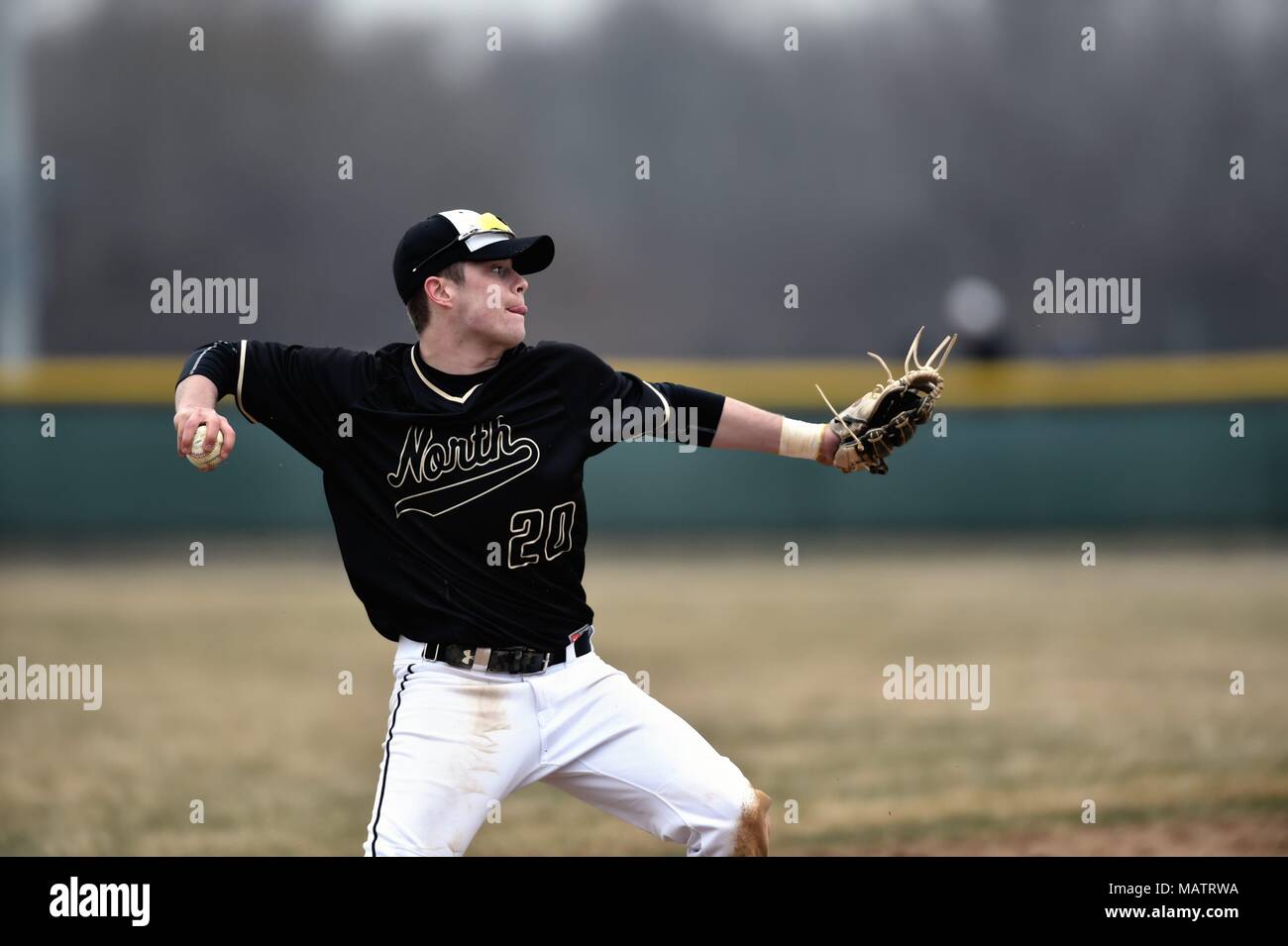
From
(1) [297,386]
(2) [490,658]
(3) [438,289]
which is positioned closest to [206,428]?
(1) [297,386]

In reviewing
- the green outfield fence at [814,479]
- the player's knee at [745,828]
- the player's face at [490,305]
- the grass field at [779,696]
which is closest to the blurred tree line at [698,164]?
the green outfield fence at [814,479]

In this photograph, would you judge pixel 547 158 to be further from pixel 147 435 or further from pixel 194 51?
pixel 147 435

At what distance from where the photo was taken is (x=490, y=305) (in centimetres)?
345

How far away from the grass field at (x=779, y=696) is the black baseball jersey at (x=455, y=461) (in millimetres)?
1993

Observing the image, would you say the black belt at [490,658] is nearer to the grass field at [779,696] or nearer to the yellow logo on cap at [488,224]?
the yellow logo on cap at [488,224]

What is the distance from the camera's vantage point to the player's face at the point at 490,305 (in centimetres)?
346

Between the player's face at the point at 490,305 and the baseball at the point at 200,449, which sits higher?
the player's face at the point at 490,305

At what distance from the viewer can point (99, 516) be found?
13.6 m

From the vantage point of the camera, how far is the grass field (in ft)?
Result: 17.5

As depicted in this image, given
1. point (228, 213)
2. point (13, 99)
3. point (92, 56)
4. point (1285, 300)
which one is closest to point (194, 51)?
point (92, 56)

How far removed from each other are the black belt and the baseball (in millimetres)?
656

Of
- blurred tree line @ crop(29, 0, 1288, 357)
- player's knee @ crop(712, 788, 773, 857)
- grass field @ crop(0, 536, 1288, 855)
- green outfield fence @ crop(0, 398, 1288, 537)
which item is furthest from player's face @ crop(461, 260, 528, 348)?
blurred tree line @ crop(29, 0, 1288, 357)

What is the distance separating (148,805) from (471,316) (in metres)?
3.17

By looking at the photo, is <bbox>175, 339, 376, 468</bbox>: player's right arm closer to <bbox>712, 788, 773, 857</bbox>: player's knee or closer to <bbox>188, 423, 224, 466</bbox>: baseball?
<bbox>188, 423, 224, 466</bbox>: baseball
